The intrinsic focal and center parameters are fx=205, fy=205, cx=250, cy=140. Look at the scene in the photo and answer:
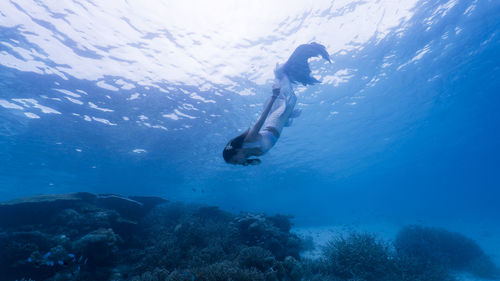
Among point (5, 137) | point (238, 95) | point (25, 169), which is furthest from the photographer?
point (25, 169)

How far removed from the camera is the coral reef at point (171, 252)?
6.46 m

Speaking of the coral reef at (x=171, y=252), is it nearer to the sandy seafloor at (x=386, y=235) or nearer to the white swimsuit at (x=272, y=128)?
the sandy seafloor at (x=386, y=235)

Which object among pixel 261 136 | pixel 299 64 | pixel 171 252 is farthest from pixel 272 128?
pixel 171 252

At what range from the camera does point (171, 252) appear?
24.5 feet

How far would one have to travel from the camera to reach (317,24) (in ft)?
37.9

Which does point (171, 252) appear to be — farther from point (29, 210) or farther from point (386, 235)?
point (386, 235)

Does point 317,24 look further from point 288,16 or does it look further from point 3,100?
point 3,100

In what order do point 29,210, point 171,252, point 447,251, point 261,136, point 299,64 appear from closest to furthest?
1. point 261,136
2. point 299,64
3. point 171,252
4. point 29,210
5. point 447,251

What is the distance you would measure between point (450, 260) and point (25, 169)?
164 ft

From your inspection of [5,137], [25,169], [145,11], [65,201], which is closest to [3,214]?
[65,201]

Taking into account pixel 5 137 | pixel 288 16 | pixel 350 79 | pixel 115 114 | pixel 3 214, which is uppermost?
pixel 350 79

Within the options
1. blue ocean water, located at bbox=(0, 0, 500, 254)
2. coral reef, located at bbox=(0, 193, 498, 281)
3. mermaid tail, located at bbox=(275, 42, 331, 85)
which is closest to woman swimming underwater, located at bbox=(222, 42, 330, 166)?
mermaid tail, located at bbox=(275, 42, 331, 85)

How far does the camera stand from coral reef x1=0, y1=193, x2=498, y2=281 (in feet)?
21.2

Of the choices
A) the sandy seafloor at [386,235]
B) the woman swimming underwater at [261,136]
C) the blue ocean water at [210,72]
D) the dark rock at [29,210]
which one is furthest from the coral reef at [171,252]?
the blue ocean water at [210,72]
